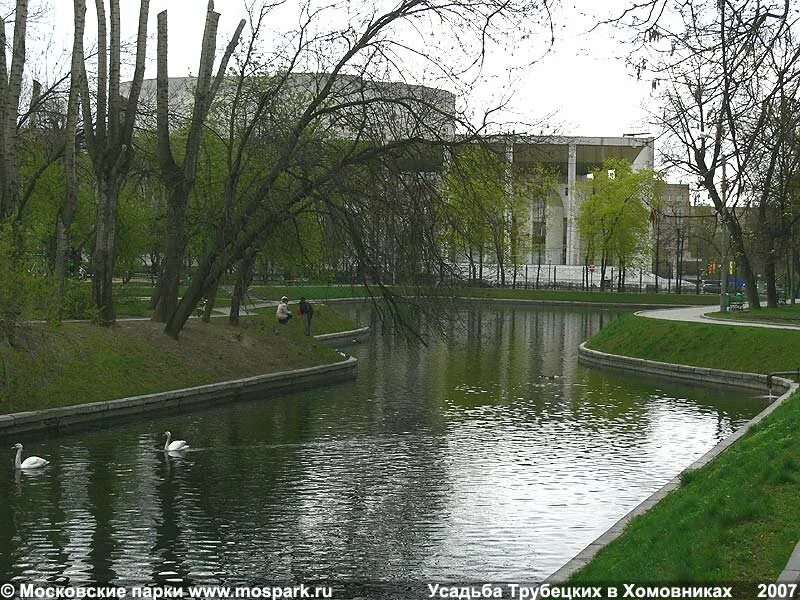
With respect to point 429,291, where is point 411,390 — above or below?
below

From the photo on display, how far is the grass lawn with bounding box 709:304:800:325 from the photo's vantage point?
4279 cm

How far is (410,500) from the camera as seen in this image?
57.1ft

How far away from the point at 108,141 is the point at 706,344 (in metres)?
21.5

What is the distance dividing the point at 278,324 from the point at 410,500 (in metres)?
23.4

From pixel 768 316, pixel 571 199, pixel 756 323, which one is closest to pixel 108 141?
pixel 756 323

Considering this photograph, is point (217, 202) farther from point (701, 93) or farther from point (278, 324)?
point (701, 93)

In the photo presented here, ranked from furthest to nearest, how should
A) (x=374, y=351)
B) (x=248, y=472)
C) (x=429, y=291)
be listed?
(x=374, y=351)
(x=429, y=291)
(x=248, y=472)

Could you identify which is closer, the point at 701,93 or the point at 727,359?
the point at 701,93

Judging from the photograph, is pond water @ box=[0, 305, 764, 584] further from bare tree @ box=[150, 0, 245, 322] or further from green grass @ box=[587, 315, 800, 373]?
bare tree @ box=[150, 0, 245, 322]

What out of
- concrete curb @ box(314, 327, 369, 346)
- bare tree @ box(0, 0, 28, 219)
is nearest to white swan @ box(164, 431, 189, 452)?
bare tree @ box(0, 0, 28, 219)

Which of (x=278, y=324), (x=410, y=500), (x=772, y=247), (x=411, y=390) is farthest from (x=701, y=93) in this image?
(x=772, y=247)

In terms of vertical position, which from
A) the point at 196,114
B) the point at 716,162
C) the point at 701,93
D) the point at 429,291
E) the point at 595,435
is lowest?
the point at 595,435

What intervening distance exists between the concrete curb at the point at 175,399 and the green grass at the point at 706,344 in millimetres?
11374

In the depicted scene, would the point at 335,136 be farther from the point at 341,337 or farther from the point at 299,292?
the point at 299,292
